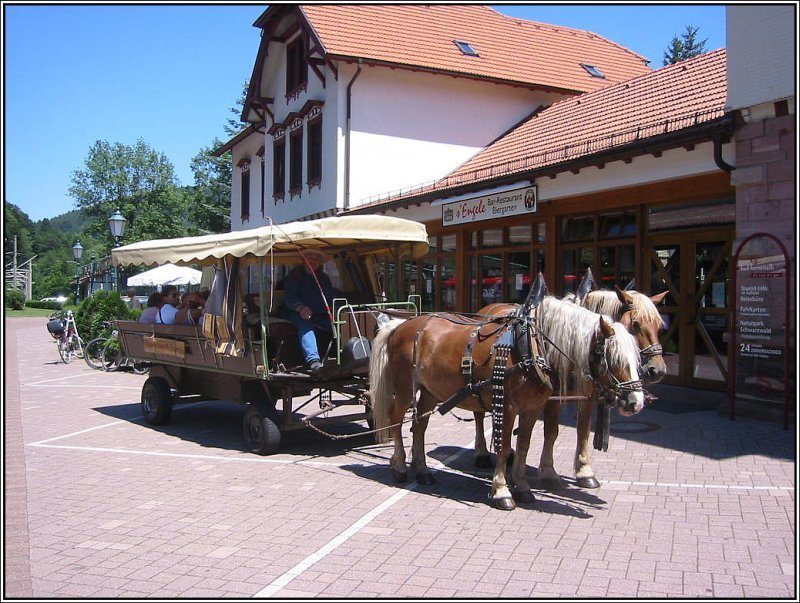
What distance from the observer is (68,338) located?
63.4 ft


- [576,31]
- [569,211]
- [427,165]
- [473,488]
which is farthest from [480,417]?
[576,31]

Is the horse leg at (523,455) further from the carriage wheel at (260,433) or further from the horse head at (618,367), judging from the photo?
the carriage wheel at (260,433)

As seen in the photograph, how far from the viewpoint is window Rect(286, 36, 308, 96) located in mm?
20953

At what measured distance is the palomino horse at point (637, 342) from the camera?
5535 mm

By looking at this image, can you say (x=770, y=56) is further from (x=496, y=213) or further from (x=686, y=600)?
(x=686, y=600)

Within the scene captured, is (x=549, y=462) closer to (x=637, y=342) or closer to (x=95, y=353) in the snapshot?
(x=637, y=342)

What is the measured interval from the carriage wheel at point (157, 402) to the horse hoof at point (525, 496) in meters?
5.60

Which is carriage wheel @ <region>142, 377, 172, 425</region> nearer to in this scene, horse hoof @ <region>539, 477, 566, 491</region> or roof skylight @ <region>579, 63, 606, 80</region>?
horse hoof @ <region>539, 477, 566, 491</region>

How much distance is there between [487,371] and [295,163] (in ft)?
58.4

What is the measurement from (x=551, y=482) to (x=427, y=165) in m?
14.8

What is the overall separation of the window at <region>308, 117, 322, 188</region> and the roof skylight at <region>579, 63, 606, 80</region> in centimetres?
→ 895

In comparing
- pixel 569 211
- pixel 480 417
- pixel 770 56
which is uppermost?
pixel 770 56

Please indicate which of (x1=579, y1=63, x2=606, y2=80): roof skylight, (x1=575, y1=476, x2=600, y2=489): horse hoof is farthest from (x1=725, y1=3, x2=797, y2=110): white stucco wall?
(x1=579, y1=63, x2=606, y2=80): roof skylight

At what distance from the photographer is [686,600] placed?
12.5 feet
